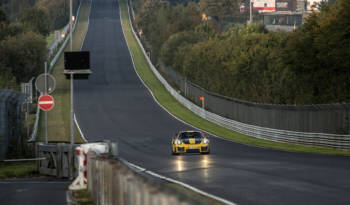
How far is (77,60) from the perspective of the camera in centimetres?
2420

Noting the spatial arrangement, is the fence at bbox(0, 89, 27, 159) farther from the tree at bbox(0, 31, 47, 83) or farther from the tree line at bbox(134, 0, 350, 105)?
the tree at bbox(0, 31, 47, 83)

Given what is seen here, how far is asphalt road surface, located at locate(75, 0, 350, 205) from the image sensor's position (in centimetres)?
1603

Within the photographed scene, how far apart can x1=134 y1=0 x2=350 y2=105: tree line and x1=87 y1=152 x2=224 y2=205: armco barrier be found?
111ft

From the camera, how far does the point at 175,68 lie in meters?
93.6

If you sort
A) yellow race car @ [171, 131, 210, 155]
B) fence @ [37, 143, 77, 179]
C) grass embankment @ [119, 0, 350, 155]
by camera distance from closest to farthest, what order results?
1. fence @ [37, 143, 77, 179]
2. yellow race car @ [171, 131, 210, 155]
3. grass embankment @ [119, 0, 350, 155]

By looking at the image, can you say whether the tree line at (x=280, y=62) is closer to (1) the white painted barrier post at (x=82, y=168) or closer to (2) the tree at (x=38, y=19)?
(1) the white painted barrier post at (x=82, y=168)

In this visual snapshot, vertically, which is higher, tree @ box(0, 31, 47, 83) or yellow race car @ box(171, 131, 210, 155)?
tree @ box(0, 31, 47, 83)

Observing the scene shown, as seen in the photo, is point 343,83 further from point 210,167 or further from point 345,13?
point 210,167

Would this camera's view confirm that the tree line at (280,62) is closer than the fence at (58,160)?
No

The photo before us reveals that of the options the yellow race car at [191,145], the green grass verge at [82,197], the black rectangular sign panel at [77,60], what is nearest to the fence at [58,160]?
the black rectangular sign panel at [77,60]

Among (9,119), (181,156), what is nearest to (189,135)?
(181,156)

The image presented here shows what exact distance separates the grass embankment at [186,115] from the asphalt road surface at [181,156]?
127 cm

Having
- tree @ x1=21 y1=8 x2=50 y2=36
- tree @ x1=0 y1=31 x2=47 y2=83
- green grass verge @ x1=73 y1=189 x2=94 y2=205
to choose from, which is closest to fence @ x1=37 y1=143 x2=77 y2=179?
green grass verge @ x1=73 y1=189 x2=94 y2=205

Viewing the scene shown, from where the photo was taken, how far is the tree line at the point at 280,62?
47781 millimetres
